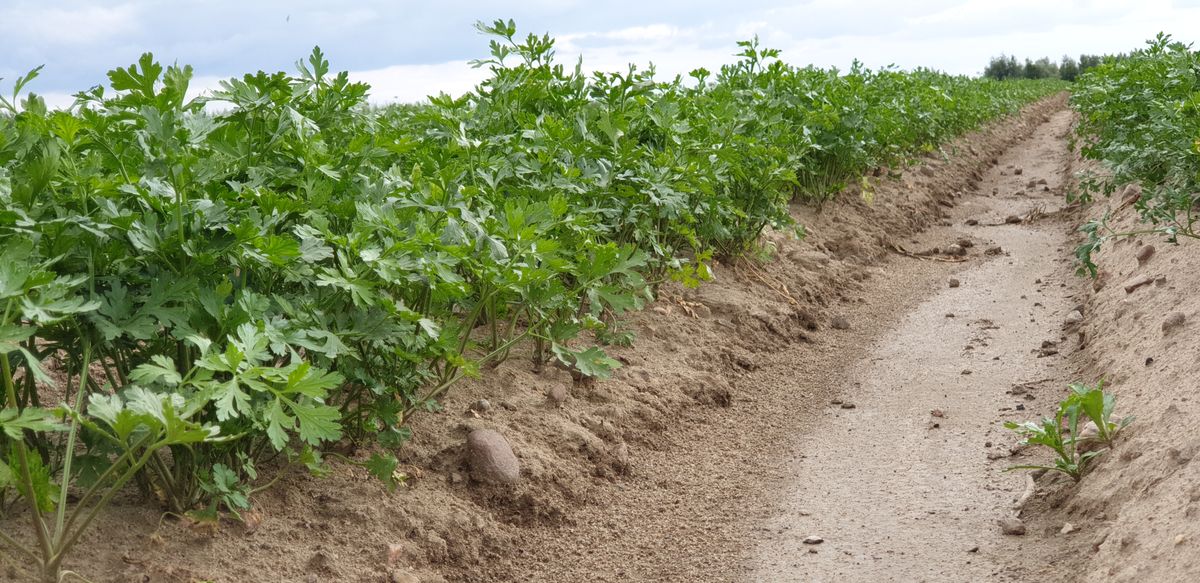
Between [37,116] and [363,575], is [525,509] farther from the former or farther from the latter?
[37,116]

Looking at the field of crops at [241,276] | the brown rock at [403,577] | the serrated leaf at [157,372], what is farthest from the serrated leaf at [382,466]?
the serrated leaf at [157,372]

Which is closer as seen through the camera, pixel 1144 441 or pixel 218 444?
pixel 218 444

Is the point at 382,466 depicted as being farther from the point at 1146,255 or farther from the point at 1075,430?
the point at 1146,255

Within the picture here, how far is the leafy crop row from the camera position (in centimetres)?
622

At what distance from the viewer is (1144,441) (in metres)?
4.08

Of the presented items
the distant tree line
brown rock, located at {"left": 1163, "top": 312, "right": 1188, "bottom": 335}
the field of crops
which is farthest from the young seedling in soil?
the distant tree line

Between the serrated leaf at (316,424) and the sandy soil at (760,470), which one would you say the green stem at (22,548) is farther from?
the serrated leaf at (316,424)

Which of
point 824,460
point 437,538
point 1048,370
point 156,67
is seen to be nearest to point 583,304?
point 824,460

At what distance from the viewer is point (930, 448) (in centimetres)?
484

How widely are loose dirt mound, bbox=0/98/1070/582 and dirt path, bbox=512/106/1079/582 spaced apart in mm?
14

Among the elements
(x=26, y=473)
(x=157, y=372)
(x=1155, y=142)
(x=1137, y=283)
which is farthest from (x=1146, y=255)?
(x=26, y=473)

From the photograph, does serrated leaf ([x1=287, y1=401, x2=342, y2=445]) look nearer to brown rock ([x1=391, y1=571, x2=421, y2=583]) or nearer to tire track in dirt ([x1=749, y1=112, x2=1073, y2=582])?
brown rock ([x1=391, y1=571, x2=421, y2=583])

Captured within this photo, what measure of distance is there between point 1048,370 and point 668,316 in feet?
6.94

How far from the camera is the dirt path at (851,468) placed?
3.84 m
